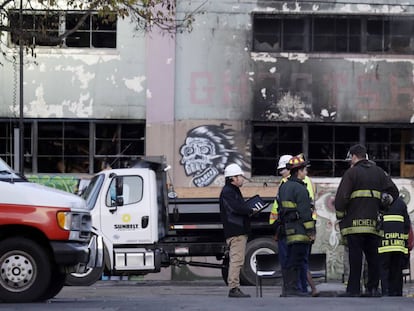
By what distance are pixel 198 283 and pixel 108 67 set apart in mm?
5391

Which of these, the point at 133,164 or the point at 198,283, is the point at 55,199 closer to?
the point at 133,164

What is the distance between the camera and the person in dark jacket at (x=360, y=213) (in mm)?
10664

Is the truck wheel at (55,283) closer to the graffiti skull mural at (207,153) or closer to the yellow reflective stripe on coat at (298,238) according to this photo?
the yellow reflective stripe on coat at (298,238)

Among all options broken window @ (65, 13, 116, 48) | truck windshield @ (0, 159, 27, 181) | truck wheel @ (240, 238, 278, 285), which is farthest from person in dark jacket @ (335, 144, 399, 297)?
broken window @ (65, 13, 116, 48)

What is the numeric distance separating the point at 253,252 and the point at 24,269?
707 centimetres

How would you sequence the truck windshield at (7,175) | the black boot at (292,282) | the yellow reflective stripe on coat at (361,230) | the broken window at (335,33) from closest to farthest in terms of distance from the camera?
the truck windshield at (7,175) → the yellow reflective stripe on coat at (361,230) → the black boot at (292,282) → the broken window at (335,33)

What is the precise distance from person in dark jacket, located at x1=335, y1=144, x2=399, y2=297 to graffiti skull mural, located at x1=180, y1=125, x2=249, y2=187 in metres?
9.46

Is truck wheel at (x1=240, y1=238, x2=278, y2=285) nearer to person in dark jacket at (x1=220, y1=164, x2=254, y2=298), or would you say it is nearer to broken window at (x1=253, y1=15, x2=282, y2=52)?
person in dark jacket at (x1=220, y1=164, x2=254, y2=298)

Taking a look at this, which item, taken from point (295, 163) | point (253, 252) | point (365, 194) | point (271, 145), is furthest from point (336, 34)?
point (365, 194)

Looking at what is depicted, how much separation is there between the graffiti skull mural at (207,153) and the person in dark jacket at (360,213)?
946 cm

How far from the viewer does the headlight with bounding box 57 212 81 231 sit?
32.0 feet

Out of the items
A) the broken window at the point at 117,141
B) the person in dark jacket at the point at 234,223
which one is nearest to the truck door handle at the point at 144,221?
the person in dark jacket at the point at 234,223

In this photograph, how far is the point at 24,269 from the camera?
9727 millimetres

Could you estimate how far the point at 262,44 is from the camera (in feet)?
67.2
